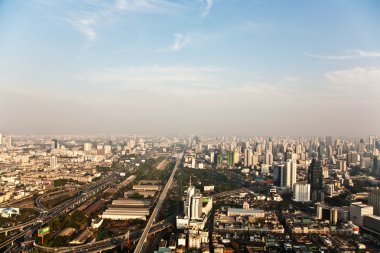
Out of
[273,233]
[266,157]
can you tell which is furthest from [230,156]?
[273,233]

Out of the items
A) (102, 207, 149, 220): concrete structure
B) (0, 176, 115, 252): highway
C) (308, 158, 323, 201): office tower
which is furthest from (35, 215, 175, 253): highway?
(308, 158, 323, 201): office tower

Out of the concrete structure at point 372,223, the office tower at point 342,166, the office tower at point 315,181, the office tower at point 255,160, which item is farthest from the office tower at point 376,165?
the concrete structure at point 372,223

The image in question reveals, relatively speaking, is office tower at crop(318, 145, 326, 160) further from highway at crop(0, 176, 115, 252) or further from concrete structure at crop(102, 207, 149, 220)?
concrete structure at crop(102, 207, 149, 220)

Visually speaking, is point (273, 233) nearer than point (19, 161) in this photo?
Yes

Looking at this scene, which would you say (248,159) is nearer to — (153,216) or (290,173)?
(290,173)

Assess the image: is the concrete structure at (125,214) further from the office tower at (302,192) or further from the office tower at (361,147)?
the office tower at (361,147)

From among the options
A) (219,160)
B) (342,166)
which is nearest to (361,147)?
(342,166)

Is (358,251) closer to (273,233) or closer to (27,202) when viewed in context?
(273,233)

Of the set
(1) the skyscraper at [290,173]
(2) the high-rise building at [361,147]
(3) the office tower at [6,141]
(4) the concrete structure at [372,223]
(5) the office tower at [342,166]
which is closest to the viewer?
(4) the concrete structure at [372,223]
